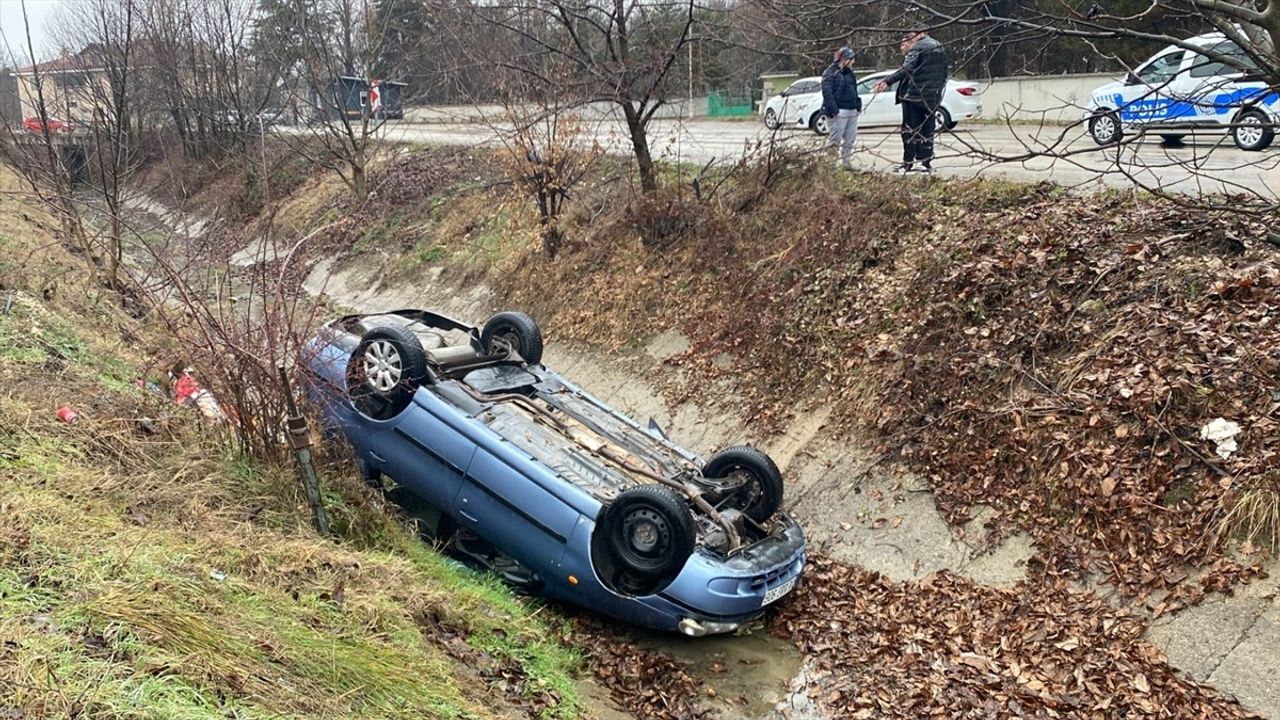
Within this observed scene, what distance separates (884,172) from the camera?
37.9 ft

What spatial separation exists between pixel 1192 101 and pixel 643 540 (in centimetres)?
420

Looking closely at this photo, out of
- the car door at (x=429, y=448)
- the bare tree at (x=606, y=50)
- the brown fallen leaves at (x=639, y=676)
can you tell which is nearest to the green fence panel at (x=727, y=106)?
the bare tree at (x=606, y=50)

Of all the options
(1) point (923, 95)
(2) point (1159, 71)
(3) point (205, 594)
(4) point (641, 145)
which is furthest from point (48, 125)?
(2) point (1159, 71)

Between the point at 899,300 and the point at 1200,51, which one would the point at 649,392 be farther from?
the point at 1200,51

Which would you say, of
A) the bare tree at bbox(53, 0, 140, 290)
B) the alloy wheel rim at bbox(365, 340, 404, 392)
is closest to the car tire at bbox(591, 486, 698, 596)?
the alloy wheel rim at bbox(365, 340, 404, 392)

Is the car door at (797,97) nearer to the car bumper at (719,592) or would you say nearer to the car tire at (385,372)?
the car tire at (385,372)

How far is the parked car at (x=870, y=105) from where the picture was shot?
58.7ft

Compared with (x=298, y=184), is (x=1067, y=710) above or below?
below

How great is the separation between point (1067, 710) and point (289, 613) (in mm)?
4456

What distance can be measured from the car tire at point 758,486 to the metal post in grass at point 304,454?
310cm

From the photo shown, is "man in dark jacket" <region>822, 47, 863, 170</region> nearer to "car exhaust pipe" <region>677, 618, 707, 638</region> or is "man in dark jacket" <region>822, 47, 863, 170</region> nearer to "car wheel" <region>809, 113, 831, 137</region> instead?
"car wheel" <region>809, 113, 831, 137</region>

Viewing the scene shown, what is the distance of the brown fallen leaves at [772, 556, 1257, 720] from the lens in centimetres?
518

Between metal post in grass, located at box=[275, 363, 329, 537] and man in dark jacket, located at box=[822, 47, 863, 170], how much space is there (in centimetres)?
858

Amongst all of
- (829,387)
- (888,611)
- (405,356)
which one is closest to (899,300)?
(829,387)
